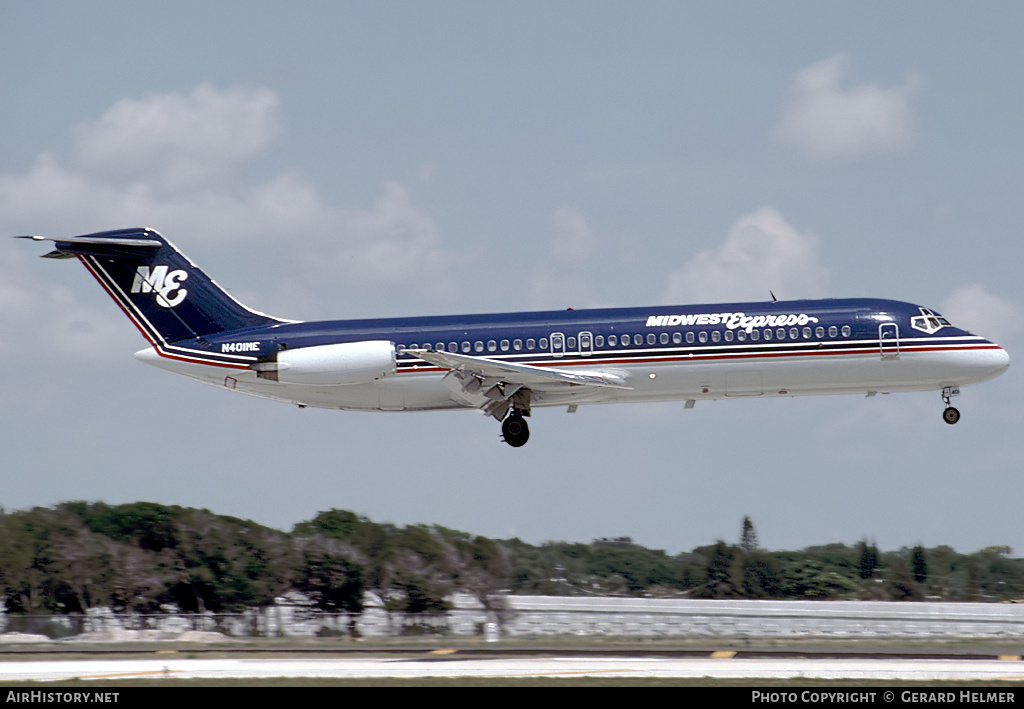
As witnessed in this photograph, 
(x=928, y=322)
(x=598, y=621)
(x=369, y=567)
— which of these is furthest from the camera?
(x=369, y=567)

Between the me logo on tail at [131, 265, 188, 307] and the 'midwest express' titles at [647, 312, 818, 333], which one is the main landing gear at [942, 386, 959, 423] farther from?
the me logo on tail at [131, 265, 188, 307]

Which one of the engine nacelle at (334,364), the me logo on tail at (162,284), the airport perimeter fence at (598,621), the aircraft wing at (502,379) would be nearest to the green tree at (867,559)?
the airport perimeter fence at (598,621)

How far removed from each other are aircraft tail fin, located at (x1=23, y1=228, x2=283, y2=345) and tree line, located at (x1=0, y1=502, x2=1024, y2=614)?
769 cm

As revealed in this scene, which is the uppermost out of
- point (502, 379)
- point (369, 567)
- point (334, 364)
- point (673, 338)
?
point (673, 338)

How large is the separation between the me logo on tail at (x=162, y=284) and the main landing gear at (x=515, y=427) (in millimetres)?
11635

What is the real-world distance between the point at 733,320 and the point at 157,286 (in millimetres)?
18959

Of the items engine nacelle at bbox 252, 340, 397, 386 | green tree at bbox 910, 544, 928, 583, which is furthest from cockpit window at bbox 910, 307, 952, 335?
engine nacelle at bbox 252, 340, 397, 386

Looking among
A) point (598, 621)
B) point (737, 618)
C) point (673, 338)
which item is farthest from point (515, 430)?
point (737, 618)

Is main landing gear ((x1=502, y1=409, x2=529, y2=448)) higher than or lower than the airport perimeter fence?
higher

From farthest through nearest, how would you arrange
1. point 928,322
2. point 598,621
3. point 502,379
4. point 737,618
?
point 928,322
point 502,379
point 737,618
point 598,621

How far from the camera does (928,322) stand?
39875 millimetres

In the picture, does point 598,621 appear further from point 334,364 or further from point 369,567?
point 334,364

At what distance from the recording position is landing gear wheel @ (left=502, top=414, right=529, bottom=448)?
40500mm
